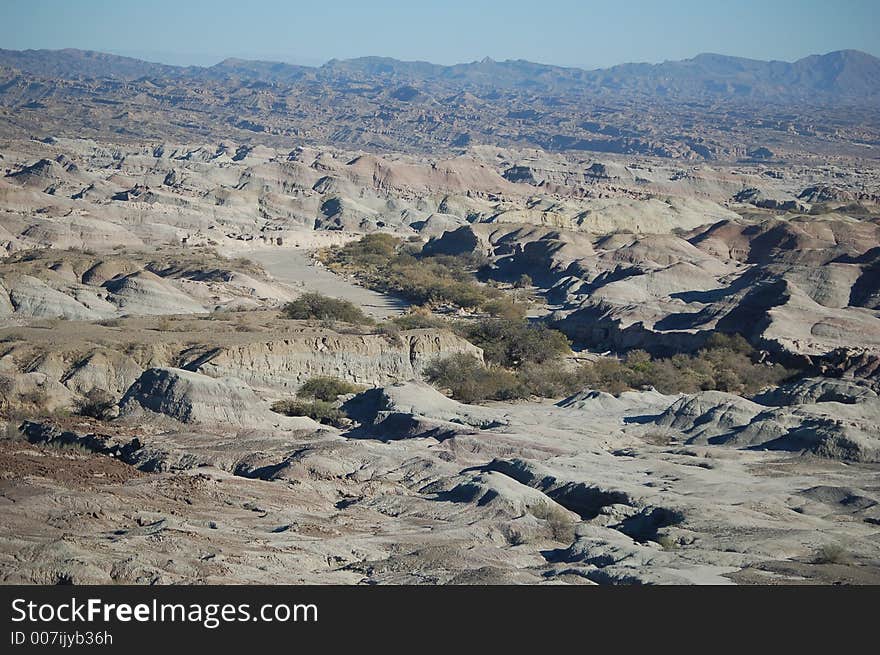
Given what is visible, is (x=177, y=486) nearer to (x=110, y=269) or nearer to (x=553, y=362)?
(x=553, y=362)

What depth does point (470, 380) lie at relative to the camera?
39688mm

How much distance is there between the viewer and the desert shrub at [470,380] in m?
39.2

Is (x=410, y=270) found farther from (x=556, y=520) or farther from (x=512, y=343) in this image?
(x=556, y=520)

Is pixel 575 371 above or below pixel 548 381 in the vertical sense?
below

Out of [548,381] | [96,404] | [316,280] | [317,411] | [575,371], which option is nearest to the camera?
[96,404]

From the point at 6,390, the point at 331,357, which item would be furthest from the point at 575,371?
the point at 6,390

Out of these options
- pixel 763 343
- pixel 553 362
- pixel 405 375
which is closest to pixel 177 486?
pixel 405 375

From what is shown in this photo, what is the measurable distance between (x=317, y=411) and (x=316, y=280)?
37.8m

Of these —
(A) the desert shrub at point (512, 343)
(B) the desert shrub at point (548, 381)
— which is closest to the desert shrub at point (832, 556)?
(B) the desert shrub at point (548, 381)

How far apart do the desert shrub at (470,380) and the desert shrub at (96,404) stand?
1194cm

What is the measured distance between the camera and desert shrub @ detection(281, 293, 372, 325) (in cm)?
4959

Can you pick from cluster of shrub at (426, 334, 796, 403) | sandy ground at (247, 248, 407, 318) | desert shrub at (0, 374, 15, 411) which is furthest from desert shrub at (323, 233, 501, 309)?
desert shrub at (0, 374, 15, 411)

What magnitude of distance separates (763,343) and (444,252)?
3849cm

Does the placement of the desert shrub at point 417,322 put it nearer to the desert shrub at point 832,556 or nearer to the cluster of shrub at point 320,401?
the cluster of shrub at point 320,401
